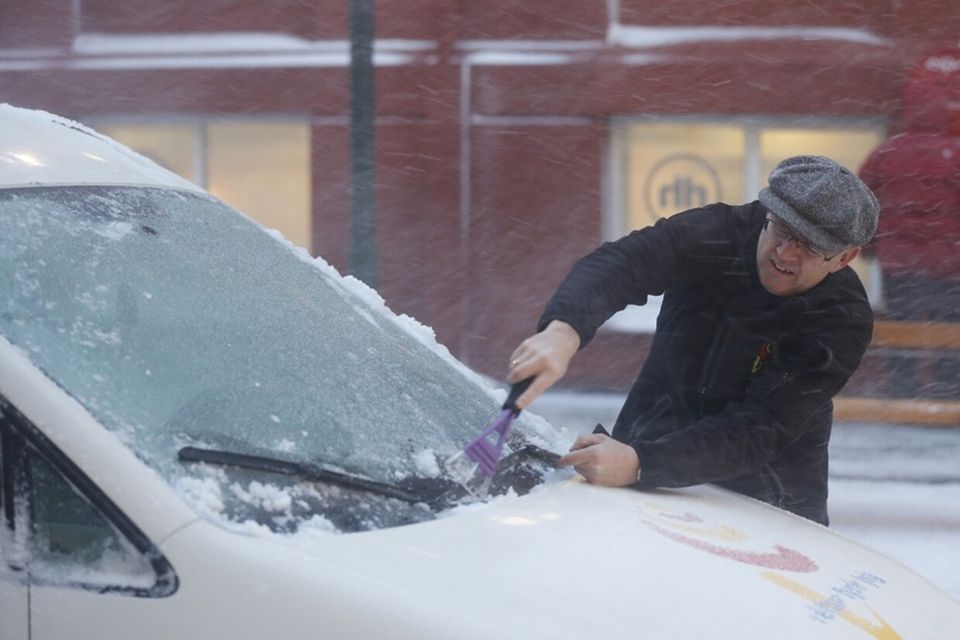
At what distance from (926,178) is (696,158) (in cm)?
179

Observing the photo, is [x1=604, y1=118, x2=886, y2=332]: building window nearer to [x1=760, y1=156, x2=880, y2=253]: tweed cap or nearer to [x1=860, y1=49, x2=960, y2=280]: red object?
[x1=860, y1=49, x2=960, y2=280]: red object

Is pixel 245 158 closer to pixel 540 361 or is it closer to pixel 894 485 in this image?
pixel 894 485

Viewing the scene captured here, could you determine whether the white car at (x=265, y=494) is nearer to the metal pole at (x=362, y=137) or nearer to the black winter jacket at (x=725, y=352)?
the black winter jacket at (x=725, y=352)

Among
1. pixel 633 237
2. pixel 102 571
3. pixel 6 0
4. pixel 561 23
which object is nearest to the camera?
pixel 102 571

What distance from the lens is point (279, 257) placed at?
10.5 feet

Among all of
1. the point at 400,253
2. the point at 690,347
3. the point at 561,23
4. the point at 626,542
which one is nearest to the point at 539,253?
the point at 400,253

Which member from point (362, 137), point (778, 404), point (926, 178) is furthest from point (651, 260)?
point (926, 178)

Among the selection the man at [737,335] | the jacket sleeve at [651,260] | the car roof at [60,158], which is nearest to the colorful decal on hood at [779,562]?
the man at [737,335]

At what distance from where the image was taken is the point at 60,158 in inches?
108

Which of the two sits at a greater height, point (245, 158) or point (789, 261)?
point (789, 261)

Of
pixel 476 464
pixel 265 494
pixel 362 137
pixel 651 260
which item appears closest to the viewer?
pixel 265 494

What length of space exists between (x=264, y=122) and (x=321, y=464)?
8715mm

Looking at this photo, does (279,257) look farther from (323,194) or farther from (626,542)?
(323,194)

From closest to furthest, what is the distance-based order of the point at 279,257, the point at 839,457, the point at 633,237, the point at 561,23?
the point at 279,257, the point at 633,237, the point at 839,457, the point at 561,23
